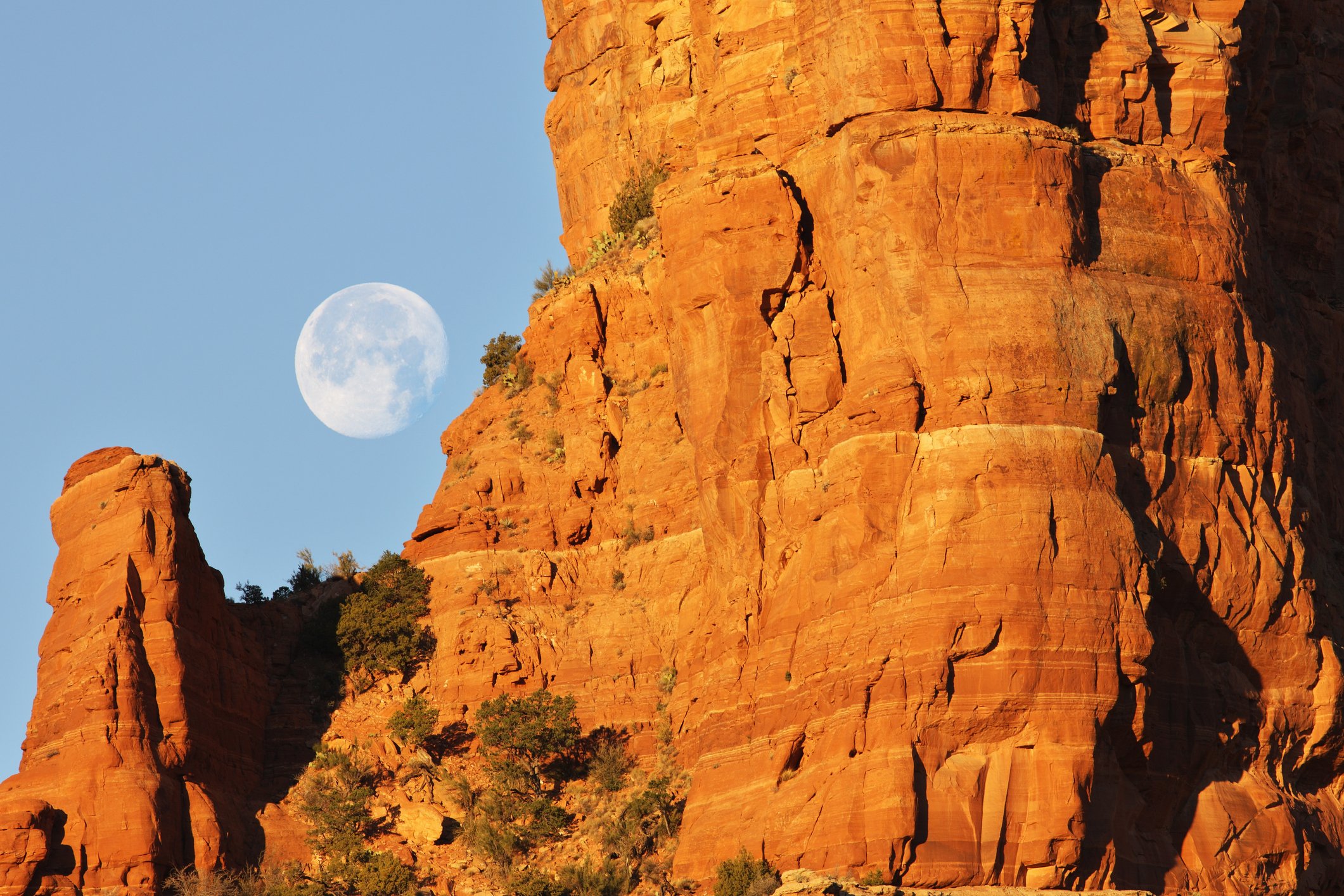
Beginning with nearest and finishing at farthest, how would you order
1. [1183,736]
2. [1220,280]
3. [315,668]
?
[1183,736] → [1220,280] → [315,668]

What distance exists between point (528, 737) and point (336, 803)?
181 inches

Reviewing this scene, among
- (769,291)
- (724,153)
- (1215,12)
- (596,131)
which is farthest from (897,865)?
(596,131)

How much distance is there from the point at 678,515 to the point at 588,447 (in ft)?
10.7

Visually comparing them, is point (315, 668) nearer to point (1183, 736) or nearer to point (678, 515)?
point (678, 515)

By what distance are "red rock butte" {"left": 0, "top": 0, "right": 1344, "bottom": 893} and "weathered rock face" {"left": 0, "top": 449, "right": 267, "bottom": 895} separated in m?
0.11

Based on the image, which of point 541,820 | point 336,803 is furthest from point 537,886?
point 336,803

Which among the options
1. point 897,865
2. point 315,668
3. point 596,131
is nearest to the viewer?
point 897,865

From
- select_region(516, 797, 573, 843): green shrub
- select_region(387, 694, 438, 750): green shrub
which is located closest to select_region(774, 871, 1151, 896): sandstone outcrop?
select_region(516, 797, 573, 843): green shrub

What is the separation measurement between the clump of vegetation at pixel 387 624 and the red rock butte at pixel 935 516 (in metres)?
0.76

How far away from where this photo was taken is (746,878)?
43938 millimetres

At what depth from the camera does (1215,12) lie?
5275 centimetres

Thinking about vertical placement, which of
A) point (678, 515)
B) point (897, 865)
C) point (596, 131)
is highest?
point (596, 131)

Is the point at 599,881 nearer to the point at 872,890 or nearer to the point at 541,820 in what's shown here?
the point at 541,820

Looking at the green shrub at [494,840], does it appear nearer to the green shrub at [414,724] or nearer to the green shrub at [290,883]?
the green shrub at [414,724]
